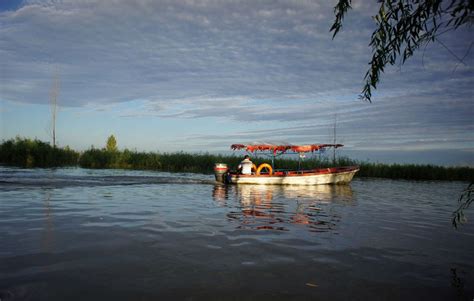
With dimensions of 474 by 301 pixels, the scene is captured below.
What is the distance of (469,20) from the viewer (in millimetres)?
4246

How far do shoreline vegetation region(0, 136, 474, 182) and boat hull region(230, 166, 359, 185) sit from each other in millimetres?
6078

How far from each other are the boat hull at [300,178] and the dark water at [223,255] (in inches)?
461

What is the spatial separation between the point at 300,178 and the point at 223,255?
17739 millimetres

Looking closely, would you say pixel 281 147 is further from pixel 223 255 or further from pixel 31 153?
pixel 31 153

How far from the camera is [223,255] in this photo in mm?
5574

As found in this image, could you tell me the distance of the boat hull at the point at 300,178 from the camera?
2219cm

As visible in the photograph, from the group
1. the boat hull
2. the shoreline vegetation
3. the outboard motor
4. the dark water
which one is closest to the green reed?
the shoreline vegetation

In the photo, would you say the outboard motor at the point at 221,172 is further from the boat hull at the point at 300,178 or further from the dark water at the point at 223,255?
the dark water at the point at 223,255

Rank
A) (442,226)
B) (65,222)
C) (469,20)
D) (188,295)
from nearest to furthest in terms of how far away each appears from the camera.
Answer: (188,295), (469,20), (65,222), (442,226)

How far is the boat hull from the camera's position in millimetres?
22188

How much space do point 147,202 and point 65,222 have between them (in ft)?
13.4

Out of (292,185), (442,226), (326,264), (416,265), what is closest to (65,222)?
(326,264)

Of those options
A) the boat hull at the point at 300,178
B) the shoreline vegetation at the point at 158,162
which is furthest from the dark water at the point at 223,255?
the shoreline vegetation at the point at 158,162

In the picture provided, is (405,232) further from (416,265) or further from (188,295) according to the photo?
(188,295)
